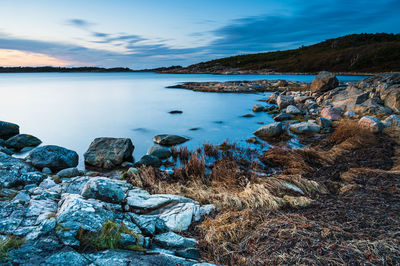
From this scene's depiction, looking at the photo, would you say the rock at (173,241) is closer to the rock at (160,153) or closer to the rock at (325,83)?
the rock at (160,153)

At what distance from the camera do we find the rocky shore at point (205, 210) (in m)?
3.26

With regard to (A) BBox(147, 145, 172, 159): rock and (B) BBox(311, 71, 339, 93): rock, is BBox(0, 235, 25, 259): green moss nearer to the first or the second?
(A) BBox(147, 145, 172, 159): rock

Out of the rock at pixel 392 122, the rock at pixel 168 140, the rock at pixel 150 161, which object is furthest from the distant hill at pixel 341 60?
the rock at pixel 150 161

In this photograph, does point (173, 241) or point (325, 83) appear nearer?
point (173, 241)

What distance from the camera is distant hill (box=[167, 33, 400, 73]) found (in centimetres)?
7831

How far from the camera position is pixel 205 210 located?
5047 mm

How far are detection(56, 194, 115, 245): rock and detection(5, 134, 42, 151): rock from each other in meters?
9.84

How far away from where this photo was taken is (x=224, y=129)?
16.2 meters

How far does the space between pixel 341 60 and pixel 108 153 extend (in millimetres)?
104532

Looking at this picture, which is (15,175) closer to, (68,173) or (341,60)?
(68,173)

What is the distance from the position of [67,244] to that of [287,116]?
17407 mm

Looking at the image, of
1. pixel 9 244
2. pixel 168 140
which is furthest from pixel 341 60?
pixel 9 244

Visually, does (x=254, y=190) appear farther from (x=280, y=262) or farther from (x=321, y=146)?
(x=321, y=146)

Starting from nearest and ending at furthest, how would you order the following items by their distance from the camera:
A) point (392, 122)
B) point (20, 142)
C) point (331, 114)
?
1. point (20, 142)
2. point (392, 122)
3. point (331, 114)
